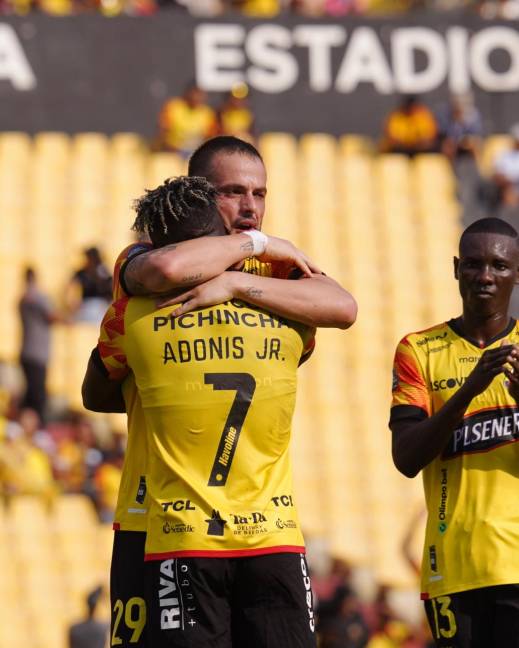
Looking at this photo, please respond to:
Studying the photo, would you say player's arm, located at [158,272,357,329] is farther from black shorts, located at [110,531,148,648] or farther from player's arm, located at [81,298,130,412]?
black shorts, located at [110,531,148,648]

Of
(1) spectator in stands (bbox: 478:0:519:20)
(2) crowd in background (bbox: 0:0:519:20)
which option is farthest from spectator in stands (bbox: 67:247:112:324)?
(1) spectator in stands (bbox: 478:0:519:20)

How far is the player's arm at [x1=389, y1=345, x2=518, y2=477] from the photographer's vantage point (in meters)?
4.72

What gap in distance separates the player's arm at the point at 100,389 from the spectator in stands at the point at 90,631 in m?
6.27

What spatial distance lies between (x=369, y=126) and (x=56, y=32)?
152 inches

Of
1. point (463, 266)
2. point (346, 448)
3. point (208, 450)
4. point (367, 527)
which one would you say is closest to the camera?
point (208, 450)

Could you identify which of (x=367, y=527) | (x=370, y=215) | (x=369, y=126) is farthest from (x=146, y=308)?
(x=369, y=126)

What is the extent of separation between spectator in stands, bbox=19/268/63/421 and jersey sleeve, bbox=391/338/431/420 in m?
8.98

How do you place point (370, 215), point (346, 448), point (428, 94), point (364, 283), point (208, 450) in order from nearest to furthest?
1. point (208, 450)
2. point (346, 448)
3. point (364, 283)
4. point (370, 215)
5. point (428, 94)

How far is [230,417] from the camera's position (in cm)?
427

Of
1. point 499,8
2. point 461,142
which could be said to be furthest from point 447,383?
point 499,8

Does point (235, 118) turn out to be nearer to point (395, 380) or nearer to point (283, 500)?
point (395, 380)

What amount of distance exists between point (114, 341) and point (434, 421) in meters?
1.12

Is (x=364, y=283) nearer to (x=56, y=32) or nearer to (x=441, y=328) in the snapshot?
(x=56, y=32)

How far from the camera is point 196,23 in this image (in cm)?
1798
